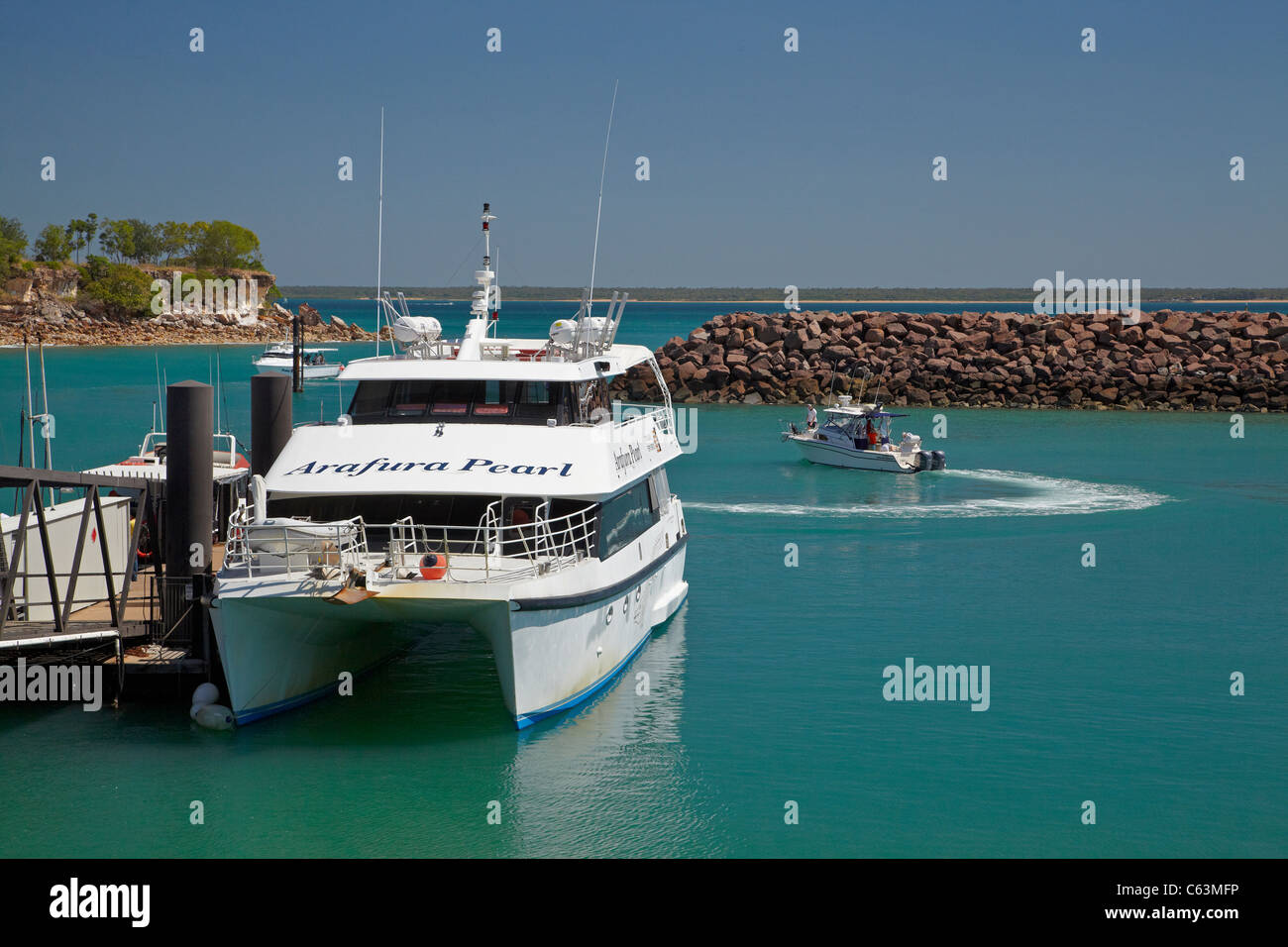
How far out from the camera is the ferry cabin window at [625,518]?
1736 cm

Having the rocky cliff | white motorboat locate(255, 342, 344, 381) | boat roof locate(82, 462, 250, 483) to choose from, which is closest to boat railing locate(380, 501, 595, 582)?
boat roof locate(82, 462, 250, 483)

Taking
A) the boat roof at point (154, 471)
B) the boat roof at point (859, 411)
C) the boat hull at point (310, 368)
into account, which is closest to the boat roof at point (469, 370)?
the boat roof at point (154, 471)

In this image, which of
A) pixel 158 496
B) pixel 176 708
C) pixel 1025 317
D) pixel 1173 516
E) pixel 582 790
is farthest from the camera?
pixel 1025 317

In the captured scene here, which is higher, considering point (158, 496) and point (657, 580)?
point (158, 496)

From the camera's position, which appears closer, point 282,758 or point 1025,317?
point 282,758

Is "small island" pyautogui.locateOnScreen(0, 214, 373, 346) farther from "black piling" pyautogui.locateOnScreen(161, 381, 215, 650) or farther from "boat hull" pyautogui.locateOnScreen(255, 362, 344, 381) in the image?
"black piling" pyautogui.locateOnScreen(161, 381, 215, 650)

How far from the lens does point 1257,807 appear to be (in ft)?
49.2

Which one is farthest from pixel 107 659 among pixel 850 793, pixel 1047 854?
pixel 1047 854

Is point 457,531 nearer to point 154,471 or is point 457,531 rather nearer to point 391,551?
point 391,551

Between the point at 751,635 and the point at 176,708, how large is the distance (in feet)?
30.9

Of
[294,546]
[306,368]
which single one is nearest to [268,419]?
[294,546]

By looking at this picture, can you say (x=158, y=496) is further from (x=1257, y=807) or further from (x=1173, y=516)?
(x=1173, y=516)

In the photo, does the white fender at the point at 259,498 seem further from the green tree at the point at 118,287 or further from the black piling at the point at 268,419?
the green tree at the point at 118,287

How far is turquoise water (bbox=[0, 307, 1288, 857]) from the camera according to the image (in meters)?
14.0
